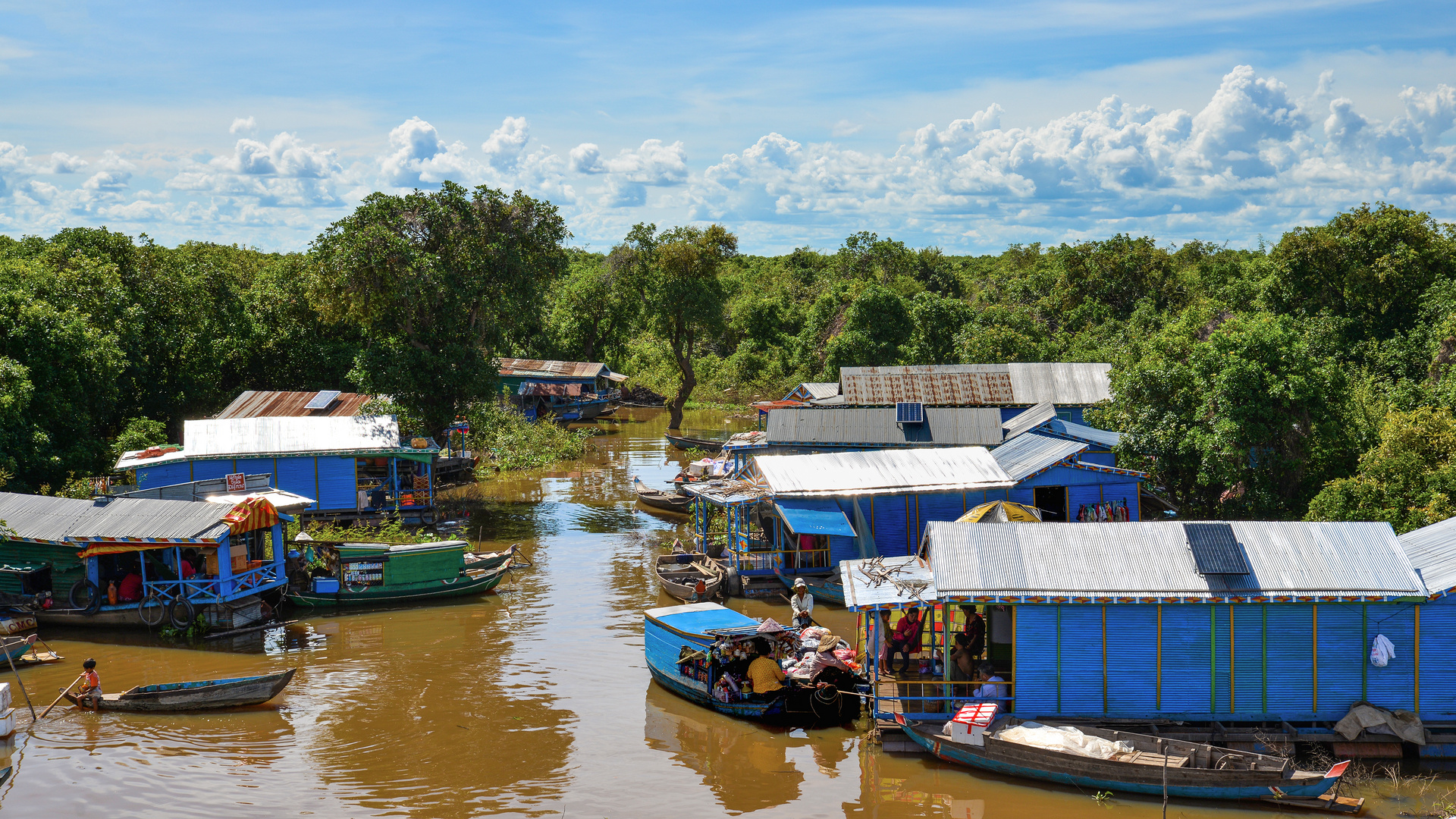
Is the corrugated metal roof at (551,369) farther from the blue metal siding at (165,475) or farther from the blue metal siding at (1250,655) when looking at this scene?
the blue metal siding at (1250,655)

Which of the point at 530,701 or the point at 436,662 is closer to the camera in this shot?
the point at 530,701

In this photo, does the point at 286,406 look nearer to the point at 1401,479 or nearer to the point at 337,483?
the point at 337,483

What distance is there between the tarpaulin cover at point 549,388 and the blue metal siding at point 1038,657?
159 ft

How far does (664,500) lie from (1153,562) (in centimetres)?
2245

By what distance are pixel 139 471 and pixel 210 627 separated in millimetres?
9991

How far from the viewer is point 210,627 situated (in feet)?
76.8

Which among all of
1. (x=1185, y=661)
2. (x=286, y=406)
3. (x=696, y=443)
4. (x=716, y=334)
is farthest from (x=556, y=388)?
(x=1185, y=661)

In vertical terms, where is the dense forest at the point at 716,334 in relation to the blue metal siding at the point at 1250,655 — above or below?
above

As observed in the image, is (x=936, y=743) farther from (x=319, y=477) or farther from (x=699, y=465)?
(x=319, y=477)

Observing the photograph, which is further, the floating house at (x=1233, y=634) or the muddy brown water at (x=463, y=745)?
the floating house at (x=1233, y=634)

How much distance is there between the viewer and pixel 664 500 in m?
36.9

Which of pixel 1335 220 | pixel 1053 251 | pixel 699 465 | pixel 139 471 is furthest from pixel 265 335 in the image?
pixel 1053 251

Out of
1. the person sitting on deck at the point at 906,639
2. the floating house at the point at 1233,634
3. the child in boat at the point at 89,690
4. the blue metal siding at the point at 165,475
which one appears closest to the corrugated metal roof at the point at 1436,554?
the floating house at the point at 1233,634

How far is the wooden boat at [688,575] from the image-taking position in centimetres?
2539
